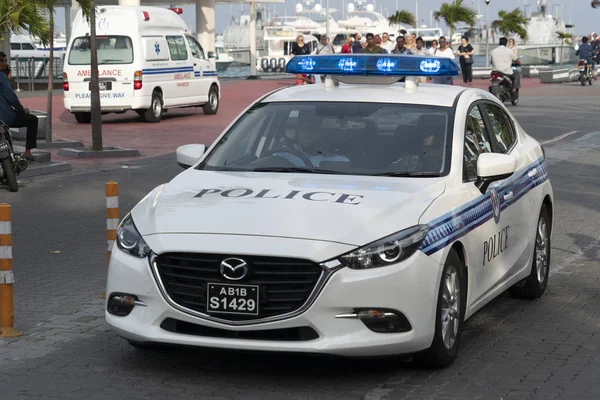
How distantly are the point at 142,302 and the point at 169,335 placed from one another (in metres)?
0.24

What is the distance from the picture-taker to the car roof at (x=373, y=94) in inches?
307


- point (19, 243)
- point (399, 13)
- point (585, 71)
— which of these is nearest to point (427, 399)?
point (19, 243)

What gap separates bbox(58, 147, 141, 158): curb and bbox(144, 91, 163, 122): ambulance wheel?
6.47m

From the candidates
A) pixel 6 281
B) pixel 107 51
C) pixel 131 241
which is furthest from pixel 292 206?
pixel 107 51

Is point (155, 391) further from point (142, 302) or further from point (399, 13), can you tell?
point (399, 13)

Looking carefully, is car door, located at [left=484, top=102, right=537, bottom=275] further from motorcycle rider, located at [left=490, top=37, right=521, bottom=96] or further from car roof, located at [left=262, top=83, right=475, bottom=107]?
motorcycle rider, located at [left=490, top=37, right=521, bottom=96]

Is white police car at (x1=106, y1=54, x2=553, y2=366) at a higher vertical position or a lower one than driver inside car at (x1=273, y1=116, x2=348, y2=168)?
lower

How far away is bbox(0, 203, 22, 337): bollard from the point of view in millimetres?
7384

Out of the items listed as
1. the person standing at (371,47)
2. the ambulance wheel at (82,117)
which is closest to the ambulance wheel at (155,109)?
the ambulance wheel at (82,117)

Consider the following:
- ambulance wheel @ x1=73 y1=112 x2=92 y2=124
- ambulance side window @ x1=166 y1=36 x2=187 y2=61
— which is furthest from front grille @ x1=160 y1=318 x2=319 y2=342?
ambulance side window @ x1=166 y1=36 x2=187 y2=61

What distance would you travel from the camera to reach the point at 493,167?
7.17 meters

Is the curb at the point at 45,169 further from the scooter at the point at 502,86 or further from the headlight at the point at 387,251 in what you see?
the scooter at the point at 502,86

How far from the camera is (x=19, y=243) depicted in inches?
450

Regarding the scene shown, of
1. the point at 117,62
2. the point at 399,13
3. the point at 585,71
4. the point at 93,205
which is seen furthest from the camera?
the point at 399,13
